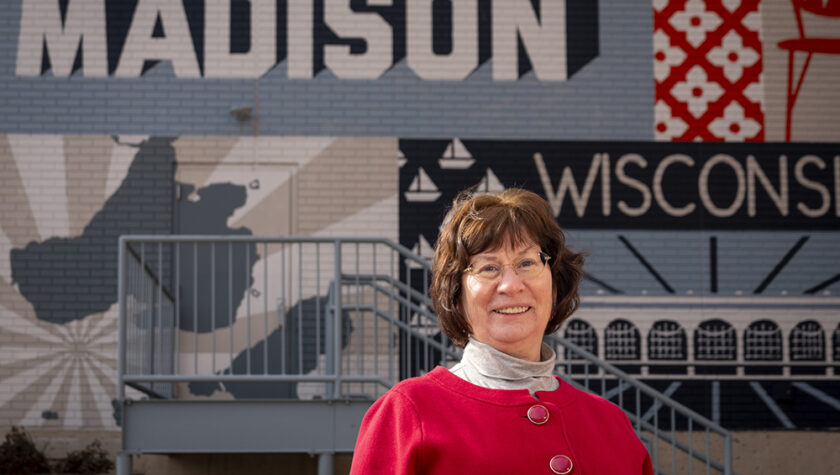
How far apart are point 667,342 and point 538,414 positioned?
773cm

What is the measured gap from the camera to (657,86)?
9.70 metres

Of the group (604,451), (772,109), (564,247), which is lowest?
Result: (604,451)

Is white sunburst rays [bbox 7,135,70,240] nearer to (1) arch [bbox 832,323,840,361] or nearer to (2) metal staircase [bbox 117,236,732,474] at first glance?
(2) metal staircase [bbox 117,236,732,474]

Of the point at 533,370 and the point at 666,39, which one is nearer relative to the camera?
the point at 533,370

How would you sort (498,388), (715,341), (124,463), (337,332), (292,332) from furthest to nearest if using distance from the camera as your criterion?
1. (715,341)
2. (292,332)
3. (337,332)
4. (124,463)
5. (498,388)

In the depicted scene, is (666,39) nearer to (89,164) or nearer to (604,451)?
(89,164)

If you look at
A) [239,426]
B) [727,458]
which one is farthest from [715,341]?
[239,426]

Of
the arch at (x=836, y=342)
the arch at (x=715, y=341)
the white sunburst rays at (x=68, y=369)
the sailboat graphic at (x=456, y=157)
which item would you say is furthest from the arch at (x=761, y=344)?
the white sunburst rays at (x=68, y=369)

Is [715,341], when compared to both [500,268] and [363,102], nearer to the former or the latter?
[363,102]

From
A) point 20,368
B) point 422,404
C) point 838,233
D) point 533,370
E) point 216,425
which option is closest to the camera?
point 422,404

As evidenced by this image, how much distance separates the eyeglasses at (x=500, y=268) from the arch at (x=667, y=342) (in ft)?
24.9

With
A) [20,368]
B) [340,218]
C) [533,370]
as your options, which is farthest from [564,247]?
[20,368]

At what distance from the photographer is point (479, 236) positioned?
6.42ft

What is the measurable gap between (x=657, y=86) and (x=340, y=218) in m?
3.37
